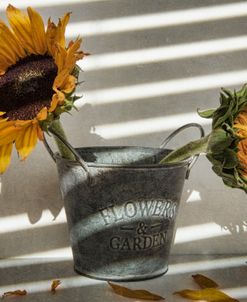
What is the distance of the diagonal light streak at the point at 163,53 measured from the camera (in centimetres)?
114

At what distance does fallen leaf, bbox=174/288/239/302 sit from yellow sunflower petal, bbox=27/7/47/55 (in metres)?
0.39

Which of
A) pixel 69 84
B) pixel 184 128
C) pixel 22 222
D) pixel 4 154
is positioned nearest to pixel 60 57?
pixel 69 84

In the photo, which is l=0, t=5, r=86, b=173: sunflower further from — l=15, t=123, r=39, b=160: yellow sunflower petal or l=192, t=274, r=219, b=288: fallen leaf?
l=192, t=274, r=219, b=288: fallen leaf

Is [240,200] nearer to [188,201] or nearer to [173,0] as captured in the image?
[188,201]

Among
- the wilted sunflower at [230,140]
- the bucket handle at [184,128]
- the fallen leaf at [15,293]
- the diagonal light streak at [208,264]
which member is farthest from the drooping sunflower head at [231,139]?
the fallen leaf at [15,293]

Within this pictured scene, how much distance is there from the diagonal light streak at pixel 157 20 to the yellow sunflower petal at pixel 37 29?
21 centimetres

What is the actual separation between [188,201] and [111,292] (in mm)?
256

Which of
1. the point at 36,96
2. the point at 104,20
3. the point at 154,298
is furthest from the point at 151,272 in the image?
the point at 104,20

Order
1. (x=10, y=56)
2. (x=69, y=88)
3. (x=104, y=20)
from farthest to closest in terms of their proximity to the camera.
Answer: (x=104, y=20), (x=10, y=56), (x=69, y=88)

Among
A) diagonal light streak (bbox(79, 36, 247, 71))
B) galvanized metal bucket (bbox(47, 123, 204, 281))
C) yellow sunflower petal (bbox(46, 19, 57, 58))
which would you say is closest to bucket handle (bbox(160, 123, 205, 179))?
galvanized metal bucket (bbox(47, 123, 204, 281))

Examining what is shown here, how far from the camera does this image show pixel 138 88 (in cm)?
115

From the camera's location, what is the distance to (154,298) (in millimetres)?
939

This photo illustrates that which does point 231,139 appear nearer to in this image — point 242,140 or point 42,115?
point 242,140

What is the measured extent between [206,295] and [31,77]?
0.39m
